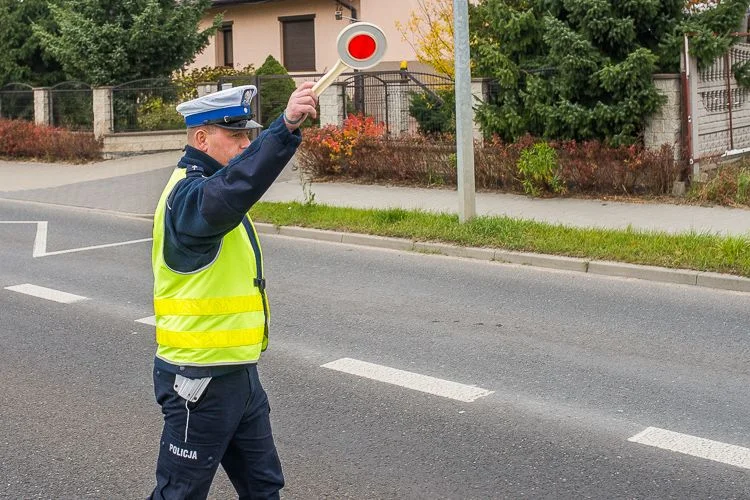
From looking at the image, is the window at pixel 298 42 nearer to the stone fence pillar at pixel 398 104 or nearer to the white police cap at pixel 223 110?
the stone fence pillar at pixel 398 104

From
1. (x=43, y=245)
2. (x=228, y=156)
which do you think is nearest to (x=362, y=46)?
(x=228, y=156)

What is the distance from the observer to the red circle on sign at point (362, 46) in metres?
3.72

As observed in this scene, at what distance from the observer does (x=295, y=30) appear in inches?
1291

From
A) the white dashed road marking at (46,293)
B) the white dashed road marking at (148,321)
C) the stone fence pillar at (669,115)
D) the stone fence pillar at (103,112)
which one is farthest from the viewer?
the stone fence pillar at (103,112)

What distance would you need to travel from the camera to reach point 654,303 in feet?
31.0

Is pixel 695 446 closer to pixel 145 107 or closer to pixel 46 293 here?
pixel 46 293

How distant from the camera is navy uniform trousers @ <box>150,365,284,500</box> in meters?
3.81

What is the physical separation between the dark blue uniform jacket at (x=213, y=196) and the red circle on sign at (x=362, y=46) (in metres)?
0.43

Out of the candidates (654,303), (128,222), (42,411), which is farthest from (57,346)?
(128,222)

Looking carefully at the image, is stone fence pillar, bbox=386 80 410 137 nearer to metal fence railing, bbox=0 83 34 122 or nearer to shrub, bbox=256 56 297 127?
shrub, bbox=256 56 297 127

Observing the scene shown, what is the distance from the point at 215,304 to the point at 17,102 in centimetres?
2480

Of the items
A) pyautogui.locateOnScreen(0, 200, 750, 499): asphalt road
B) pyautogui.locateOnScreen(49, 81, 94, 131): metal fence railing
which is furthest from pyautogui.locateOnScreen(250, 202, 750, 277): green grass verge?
pyautogui.locateOnScreen(49, 81, 94, 131): metal fence railing

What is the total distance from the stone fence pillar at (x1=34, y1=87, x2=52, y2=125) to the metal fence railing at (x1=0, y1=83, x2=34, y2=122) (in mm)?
432

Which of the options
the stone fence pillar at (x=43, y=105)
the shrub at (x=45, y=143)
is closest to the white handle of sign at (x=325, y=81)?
Answer: the shrub at (x=45, y=143)
